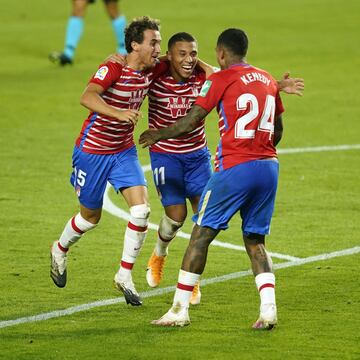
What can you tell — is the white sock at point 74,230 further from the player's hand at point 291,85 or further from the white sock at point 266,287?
the player's hand at point 291,85

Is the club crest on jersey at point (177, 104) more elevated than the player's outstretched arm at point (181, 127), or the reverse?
the player's outstretched arm at point (181, 127)

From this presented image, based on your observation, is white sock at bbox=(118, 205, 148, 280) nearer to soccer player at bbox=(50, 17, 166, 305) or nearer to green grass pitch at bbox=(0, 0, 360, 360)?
soccer player at bbox=(50, 17, 166, 305)

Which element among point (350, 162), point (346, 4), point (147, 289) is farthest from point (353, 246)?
point (346, 4)

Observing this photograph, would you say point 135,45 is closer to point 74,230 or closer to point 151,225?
point 74,230

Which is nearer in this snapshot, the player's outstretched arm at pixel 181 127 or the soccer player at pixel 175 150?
the player's outstretched arm at pixel 181 127

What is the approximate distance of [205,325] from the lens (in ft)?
30.4

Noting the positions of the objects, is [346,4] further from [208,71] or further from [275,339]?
[275,339]

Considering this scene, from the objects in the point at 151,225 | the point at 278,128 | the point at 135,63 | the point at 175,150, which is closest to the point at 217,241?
the point at 151,225

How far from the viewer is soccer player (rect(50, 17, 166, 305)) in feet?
32.6

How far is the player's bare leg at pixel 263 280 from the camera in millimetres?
8984

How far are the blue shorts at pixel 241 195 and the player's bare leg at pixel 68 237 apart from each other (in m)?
1.56

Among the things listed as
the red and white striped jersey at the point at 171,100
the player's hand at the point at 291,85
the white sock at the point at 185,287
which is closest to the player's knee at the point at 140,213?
the red and white striped jersey at the point at 171,100

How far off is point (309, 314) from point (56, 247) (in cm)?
242

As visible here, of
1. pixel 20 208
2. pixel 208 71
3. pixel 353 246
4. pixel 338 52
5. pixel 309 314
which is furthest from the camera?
pixel 338 52
